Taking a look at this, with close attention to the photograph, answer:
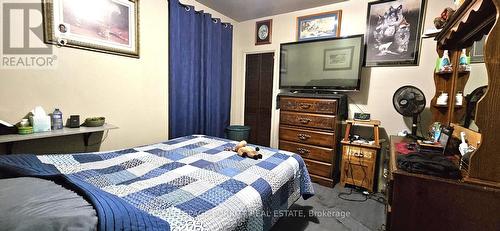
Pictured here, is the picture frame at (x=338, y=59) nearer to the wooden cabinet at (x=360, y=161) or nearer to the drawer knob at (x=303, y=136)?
the wooden cabinet at (x=360, y=161)

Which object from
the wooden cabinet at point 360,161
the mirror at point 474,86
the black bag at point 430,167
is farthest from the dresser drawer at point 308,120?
the black bag at point 430,167

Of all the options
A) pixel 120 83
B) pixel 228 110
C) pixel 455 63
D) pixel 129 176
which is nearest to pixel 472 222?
pixel 455 63

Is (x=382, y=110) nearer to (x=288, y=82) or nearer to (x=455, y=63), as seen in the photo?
(x=455, y=63)

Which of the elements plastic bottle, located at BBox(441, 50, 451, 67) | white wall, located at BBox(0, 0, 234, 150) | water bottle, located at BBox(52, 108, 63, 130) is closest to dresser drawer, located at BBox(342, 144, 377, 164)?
plastic bottle, located at BBox(441, 50, 451, 67)

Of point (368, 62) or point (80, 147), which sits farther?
point (368, 62)

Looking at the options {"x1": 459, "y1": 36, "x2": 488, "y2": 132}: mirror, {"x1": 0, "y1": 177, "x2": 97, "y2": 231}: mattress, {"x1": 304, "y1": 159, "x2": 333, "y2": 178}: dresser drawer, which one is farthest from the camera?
{"x1": 304, "y1": 159, "x2": 333, "y2": 178}: dresser drawer

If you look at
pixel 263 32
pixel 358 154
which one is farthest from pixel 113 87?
pixel 358 154

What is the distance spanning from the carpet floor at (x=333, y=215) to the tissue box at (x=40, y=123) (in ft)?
6.84

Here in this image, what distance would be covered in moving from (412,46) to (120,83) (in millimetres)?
3417

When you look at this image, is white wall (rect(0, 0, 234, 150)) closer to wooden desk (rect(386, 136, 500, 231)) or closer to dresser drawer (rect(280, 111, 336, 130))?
dresser drawer (rect(280, 111, 336, 130))

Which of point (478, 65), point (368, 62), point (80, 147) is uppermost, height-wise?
point (368, 62)

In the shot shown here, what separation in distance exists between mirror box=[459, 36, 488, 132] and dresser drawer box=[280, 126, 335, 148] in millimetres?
1282

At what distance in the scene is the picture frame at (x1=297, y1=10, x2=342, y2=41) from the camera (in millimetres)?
2996

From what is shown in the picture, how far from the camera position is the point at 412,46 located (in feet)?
8.28
